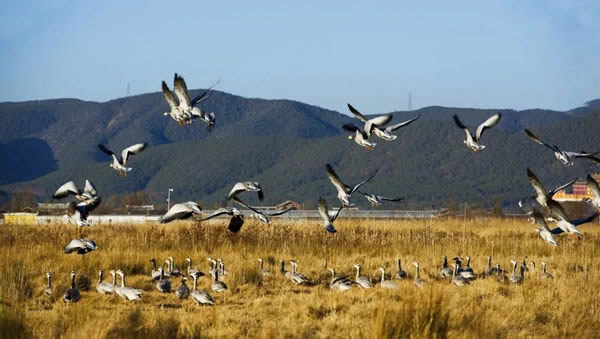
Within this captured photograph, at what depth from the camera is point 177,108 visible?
42.1ft

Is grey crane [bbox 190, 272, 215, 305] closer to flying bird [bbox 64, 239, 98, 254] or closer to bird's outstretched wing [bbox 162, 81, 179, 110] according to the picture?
flying bird [bbox 64, 239, 98, 254]

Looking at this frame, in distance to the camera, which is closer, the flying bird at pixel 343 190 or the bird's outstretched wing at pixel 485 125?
the flying bird at pixel 343 190

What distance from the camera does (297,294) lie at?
19.2 meters

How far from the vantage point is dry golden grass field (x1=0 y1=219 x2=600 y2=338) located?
13.1 m

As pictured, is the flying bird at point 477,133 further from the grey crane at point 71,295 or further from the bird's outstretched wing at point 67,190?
the grey crane at point 71,295

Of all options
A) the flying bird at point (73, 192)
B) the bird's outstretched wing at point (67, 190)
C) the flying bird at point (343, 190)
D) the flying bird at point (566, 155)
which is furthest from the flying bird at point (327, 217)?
the bird's outstretched wing at point (67, 190)

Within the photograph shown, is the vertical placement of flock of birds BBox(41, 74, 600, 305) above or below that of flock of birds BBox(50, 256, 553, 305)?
above

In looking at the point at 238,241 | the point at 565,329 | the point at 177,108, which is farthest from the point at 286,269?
the point at 177,108

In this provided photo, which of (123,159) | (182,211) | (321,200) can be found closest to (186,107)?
(123,159)

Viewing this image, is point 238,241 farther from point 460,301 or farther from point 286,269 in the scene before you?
point 460,301

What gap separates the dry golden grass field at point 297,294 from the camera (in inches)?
517

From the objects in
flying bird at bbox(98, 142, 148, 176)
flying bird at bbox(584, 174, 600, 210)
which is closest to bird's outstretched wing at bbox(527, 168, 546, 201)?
flying bird at bbox(584, 174, 600, 210)

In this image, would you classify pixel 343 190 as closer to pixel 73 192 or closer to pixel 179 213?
pixel 179 213

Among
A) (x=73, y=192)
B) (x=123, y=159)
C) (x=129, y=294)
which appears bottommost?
(x=129, y=294)
